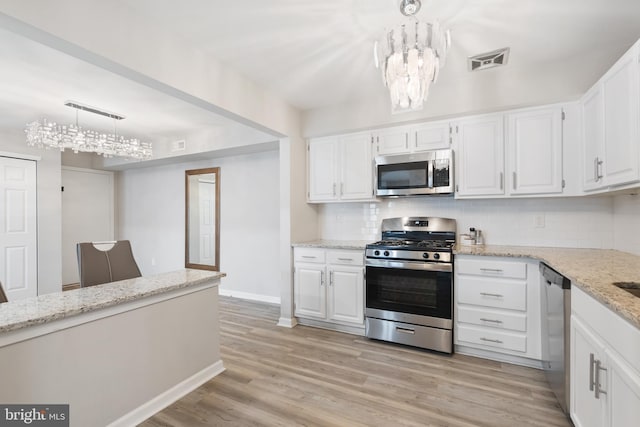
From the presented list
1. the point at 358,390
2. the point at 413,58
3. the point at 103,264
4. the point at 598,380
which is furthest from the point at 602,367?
the point at 103,264

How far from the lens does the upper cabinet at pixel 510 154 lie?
8.58 feet

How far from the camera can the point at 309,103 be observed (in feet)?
11.3

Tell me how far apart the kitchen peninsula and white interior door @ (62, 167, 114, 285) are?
4.53 metres

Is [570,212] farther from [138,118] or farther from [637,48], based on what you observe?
[138,118]

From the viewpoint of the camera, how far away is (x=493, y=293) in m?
2.56

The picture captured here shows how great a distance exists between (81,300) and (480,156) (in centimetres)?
327

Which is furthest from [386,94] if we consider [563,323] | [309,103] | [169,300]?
[169,300]

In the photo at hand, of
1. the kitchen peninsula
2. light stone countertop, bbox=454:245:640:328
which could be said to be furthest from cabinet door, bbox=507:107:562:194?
the kitchen peninsula

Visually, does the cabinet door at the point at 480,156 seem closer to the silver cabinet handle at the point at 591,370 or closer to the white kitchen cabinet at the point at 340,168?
the white kitchen cabinet at the point at 340,168

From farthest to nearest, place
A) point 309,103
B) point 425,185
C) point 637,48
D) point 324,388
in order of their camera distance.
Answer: point 309,103
point 425,185
point 324,388
point 637,48

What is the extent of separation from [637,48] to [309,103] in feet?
8.60

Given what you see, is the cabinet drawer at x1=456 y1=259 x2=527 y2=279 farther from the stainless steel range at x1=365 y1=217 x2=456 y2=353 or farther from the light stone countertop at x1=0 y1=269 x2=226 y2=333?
the light stone countertop at x1=0 y1=269 x2=226 y2=333

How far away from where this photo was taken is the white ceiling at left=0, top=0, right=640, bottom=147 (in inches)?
73.6

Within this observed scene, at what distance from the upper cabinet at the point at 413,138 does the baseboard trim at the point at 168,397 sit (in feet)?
8.62
